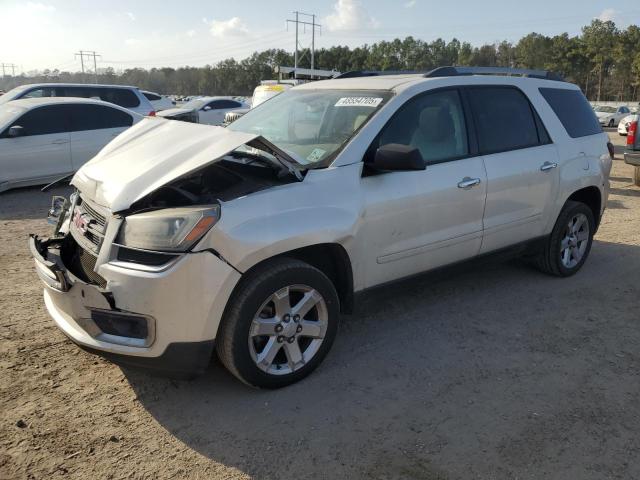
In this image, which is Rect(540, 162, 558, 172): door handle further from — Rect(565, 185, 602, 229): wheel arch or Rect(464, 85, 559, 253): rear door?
Rect(565, 185, 602, 229): wheel arch

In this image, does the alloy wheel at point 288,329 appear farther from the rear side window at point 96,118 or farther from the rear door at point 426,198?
the rear side window at point 96,118

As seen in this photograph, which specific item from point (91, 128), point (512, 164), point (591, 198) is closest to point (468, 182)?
point (512, 164)

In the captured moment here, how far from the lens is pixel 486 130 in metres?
4.20

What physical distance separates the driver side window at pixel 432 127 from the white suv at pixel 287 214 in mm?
11

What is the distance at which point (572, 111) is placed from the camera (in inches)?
199

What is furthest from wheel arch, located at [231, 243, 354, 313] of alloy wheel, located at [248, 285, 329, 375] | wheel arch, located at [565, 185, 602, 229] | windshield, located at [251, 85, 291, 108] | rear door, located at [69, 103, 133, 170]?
windshield, located at [251, 85, 291, 108]

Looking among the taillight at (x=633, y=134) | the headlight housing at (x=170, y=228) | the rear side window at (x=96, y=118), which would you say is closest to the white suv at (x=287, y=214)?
the headlight housing at (x=170, y=228)

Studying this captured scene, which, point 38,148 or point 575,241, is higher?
point 38,148

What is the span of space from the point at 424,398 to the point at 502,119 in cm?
239

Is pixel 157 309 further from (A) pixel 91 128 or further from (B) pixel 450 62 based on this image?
(B) pixel 450 62

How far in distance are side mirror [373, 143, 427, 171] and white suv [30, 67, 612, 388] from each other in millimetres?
10

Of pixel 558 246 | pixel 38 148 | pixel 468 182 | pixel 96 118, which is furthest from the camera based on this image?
pixel 96 118

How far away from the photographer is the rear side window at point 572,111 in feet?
16.0

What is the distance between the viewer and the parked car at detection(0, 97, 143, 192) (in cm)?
873
